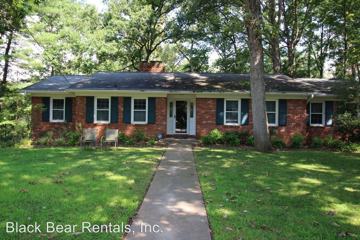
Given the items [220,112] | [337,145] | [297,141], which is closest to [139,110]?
[220,112]

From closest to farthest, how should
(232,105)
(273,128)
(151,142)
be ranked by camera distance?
(151,142)
(273,128)
(232,105)

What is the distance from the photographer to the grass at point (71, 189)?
18.5 ft

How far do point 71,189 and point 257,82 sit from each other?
10063 millimetres

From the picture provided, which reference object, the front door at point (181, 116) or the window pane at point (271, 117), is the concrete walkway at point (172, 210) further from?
the front door at point (181, 116)

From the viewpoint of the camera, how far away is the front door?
→ 21237 millimetres

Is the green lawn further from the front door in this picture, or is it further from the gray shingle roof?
the front door

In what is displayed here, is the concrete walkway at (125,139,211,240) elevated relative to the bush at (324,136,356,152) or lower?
lower

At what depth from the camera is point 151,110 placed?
18.9m

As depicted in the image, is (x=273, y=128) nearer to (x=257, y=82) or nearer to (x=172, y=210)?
(x=257, y=82)

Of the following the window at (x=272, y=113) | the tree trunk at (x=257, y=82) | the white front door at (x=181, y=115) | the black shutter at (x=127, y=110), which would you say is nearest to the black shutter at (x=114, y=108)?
the black shutter at (x=127, y=110)

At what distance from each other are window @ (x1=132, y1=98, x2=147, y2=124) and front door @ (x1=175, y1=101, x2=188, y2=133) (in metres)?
2.77

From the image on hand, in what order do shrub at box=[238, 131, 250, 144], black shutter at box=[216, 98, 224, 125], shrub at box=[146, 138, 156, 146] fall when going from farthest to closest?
black shutter at box=[216, 98, 224, 125]
shrub at box=[238, 131, 250, 144]
shrub at box=[146, 138, 156, 146]

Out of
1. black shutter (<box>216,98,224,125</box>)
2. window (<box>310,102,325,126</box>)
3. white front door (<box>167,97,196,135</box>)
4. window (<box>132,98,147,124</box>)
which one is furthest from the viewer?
white front door (<box>167,97,196,135</box>)

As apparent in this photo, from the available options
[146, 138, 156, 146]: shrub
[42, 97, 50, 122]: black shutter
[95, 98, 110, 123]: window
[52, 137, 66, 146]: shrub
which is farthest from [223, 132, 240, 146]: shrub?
[42, 97, 50, 122]: black shutter
